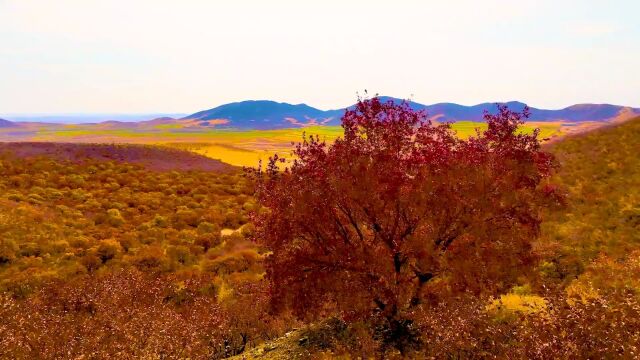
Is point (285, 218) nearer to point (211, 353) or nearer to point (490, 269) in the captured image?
point (490, 269)

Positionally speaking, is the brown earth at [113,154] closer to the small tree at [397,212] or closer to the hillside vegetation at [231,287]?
the hillside vegetation at [231,287]

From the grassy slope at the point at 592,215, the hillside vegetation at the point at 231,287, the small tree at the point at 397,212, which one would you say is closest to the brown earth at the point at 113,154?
the hillside vegetation at the point at 231,287

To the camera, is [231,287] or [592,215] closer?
[231,287]

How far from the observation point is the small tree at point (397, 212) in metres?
10.2

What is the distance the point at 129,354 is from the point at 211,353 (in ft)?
10.3

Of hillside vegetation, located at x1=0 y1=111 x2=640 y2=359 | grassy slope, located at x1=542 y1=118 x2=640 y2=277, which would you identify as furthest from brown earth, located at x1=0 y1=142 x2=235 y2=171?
grassy slope, located at x1=542 y1=118 x2=640 y2=277

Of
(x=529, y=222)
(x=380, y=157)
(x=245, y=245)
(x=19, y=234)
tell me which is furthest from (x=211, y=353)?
(x=19, y=234)

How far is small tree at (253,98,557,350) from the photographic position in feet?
33.4

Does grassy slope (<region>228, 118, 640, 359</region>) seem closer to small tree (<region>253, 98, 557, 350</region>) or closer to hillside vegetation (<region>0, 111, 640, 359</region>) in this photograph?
hillside vegetation (<region>0, 111, 640, 359</region>)

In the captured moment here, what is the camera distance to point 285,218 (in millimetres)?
10500

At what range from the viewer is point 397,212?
1056 cm

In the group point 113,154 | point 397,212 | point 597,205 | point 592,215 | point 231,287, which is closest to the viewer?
point 397,212

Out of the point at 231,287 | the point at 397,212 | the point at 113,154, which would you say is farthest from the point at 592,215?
the point at 113,154

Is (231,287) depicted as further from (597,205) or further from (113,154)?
(113,154)
